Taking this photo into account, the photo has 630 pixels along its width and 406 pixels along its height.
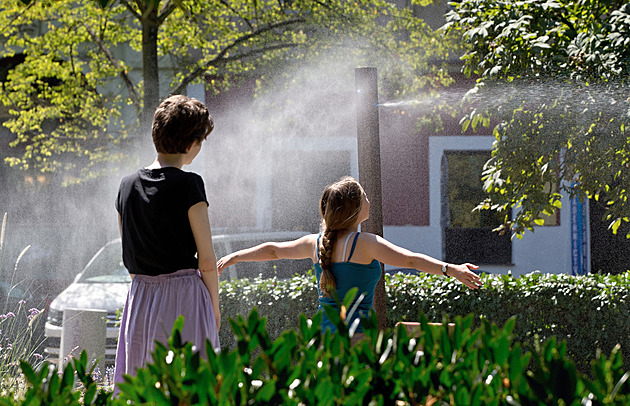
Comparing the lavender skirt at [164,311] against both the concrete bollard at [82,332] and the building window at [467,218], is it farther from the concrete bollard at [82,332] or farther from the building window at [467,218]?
the building window at [467,218]

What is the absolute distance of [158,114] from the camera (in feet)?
7.90

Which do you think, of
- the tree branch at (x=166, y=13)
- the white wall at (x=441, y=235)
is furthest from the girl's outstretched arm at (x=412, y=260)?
the white wall at (x=441, y=235)

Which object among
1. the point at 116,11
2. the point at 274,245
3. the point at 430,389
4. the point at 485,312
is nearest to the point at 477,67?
the point at 485,312

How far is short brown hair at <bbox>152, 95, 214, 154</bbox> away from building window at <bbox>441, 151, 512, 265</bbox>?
11.0m

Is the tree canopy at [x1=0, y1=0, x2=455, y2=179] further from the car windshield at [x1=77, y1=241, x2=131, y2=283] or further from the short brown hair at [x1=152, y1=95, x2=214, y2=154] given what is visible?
the short brown hair at [x1=152, y1=95, x2=214, y2=154]

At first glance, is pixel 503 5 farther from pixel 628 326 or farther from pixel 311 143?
pixel 311 143

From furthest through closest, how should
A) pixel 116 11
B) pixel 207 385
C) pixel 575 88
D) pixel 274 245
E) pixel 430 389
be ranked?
pixel 116 11 < pixel 575 88 < pixel 274 245 < pixel 430 389 < pixel 207 385

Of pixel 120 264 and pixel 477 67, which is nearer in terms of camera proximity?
pixel 477 67

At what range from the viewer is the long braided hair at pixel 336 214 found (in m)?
2.88

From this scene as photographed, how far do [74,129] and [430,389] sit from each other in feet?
29.9

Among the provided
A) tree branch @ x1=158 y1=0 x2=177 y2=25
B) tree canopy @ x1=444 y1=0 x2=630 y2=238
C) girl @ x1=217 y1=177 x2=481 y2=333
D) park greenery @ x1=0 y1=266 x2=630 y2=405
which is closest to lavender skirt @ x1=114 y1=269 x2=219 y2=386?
girl @ x1=217 y1=177 x2=481 y2=333

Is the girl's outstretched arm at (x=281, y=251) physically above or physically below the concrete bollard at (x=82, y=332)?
above

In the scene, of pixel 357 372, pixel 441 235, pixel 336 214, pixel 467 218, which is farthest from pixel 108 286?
pixel 467 218

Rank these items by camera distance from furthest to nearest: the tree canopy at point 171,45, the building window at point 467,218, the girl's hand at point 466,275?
1. the building window at point 467,218
2. the tree canopy at point 171,45
3. the girl's hand at point 466,275
